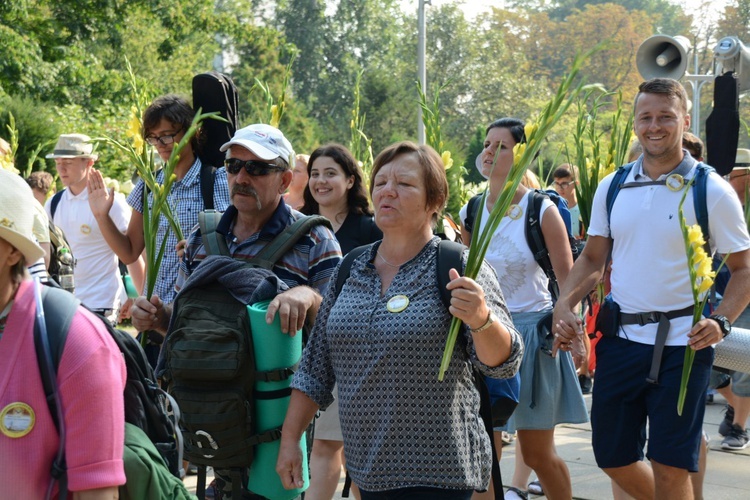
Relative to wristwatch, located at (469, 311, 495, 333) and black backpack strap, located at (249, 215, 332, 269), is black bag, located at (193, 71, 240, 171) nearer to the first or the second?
black backpack strap, located at (249, 215, 332, 269)

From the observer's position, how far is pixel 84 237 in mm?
7715

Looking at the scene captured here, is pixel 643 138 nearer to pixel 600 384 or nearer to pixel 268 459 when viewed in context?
pixel 600 384

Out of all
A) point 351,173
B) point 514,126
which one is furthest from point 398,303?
point 351,173

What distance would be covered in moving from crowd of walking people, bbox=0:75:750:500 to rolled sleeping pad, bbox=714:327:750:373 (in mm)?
153

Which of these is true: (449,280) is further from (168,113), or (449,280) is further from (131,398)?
(168,113)

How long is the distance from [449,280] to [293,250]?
0.87 m

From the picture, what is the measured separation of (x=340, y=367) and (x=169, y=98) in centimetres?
214

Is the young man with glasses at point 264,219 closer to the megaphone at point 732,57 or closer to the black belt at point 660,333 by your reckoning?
the black belt at point 660,333

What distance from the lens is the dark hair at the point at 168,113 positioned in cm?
498

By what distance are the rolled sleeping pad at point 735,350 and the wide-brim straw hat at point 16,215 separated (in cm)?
303

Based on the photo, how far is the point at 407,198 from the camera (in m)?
3.45

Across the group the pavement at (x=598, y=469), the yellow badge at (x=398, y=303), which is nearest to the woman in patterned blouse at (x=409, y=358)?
the yellow badge at (x=398, y=303)

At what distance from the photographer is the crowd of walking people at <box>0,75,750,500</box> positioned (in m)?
2.41

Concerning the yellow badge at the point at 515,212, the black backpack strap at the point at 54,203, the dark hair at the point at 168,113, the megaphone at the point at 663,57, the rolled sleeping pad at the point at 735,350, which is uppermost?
the megaphone at the point at 663,57
